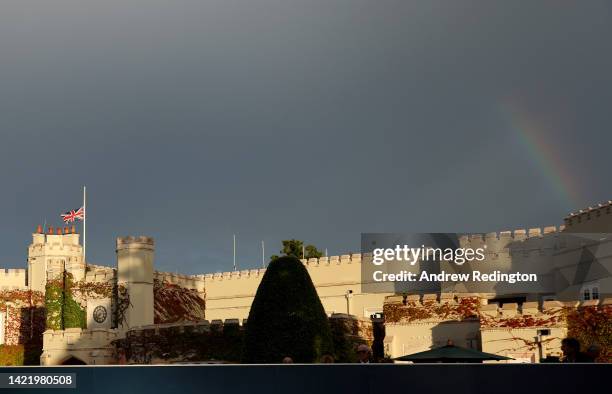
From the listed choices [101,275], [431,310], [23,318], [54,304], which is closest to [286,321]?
[431,310]

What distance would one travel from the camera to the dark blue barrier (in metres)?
12.4

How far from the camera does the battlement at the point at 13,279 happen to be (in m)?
62.3

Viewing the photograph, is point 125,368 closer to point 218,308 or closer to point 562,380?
point 562,380

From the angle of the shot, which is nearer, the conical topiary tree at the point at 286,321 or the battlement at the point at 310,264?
the conical topiary tree at the point at 286,321

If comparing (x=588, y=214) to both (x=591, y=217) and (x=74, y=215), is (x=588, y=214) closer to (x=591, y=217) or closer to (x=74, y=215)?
(x=591, y=217)

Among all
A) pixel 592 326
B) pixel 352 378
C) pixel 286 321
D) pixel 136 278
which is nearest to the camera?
pixel 352 378

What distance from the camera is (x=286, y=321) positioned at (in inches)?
1176

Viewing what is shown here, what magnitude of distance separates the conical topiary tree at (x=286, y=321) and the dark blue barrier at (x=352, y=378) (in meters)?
16.9

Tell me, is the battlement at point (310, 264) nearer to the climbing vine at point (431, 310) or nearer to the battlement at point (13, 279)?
the battlement at point (13, 279)

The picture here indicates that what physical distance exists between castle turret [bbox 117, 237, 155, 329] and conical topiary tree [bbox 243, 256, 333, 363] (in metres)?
27.4

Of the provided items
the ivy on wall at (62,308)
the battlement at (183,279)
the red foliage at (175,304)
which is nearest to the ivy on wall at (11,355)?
the ivy on wall at (62,308)

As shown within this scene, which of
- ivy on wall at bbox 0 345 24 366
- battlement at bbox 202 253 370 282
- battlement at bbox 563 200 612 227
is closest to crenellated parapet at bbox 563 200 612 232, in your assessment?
battlement at bbox 563 200 612 227

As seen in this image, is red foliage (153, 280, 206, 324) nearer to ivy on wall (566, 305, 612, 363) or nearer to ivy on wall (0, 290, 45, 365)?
ivy on wall (0, 290, 45, 365)

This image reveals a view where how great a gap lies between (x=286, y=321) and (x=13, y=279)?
130 ft
